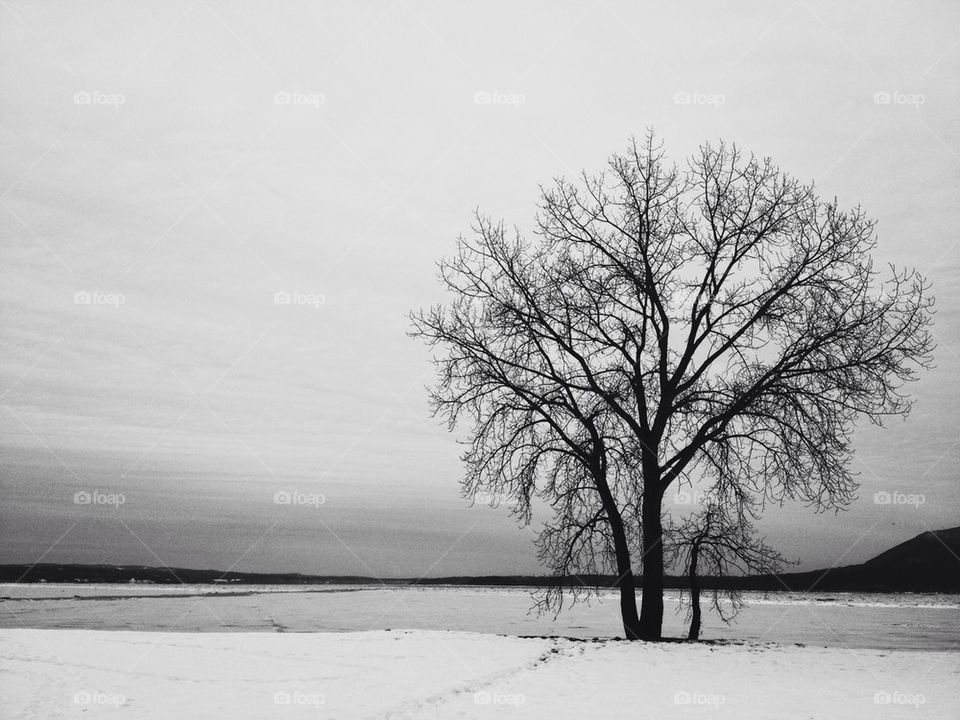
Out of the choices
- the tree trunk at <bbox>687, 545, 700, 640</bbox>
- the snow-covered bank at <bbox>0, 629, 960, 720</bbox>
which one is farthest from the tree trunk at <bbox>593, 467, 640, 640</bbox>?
the snow-covered bank at <bbox>0, 629, 960, 720</bbox>

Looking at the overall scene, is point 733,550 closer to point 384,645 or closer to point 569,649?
point 569,649

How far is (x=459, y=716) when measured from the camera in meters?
9.83

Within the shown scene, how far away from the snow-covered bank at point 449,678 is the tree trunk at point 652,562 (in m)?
1.46

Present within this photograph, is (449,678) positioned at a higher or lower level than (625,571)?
lower

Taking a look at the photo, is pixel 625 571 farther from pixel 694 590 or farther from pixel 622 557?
pixel 694 590

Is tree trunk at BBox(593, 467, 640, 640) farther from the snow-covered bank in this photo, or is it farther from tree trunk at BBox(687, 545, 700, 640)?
the snow-covered bank

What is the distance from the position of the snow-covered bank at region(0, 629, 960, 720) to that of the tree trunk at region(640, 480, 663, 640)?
1456mm

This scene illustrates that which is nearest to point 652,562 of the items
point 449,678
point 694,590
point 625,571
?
point 625,571

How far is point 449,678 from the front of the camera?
12.3 metres

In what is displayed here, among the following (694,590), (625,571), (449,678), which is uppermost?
(625,571)

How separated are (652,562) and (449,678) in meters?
6.33

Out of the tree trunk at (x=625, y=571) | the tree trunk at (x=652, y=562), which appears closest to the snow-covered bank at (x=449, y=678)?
the tree trunk at (x=652, y=562)

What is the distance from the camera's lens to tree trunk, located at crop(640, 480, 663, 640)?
16.7m

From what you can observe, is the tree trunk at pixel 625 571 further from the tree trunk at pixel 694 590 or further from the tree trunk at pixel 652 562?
the tree trunk at pixel 694 590
